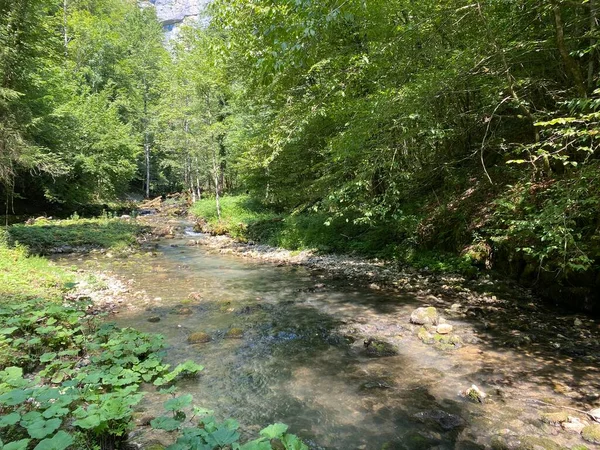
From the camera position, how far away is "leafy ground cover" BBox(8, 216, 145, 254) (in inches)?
560

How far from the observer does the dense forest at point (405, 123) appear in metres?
5.50

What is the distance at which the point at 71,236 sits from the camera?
1598cm

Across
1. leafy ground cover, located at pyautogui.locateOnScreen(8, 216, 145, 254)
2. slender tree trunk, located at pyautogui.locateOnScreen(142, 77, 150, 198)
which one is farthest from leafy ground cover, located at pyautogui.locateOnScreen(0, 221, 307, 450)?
slender tree trunk, located at pyautogui.locateOnScreen(142, 77, 150, 198)

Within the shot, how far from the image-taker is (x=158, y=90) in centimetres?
3903

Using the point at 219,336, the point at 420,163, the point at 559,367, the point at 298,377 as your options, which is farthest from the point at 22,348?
the point at 420,163

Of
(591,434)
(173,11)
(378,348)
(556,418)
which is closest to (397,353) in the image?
(378,348)

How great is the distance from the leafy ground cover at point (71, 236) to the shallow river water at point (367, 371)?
8.45 m

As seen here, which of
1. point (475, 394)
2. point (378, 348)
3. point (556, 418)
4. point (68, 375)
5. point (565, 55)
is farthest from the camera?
point (378, 348)

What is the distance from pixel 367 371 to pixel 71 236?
15.7 metres

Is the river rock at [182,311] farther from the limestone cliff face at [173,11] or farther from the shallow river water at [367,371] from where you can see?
the limestone cliff face at [173,11]

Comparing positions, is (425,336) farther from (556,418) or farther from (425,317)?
(556,418)

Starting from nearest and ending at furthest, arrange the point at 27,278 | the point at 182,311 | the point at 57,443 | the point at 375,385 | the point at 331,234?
the point at 57,443 < the point at 375,385 < the point at 182,311 < the point at 27,278 < the point at 331,234

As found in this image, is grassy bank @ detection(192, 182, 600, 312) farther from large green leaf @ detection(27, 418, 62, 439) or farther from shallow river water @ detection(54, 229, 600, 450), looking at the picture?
large green leaf @ detection(27, 418, 62, 439)

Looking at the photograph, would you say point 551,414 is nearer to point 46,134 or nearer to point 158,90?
point 46,134
